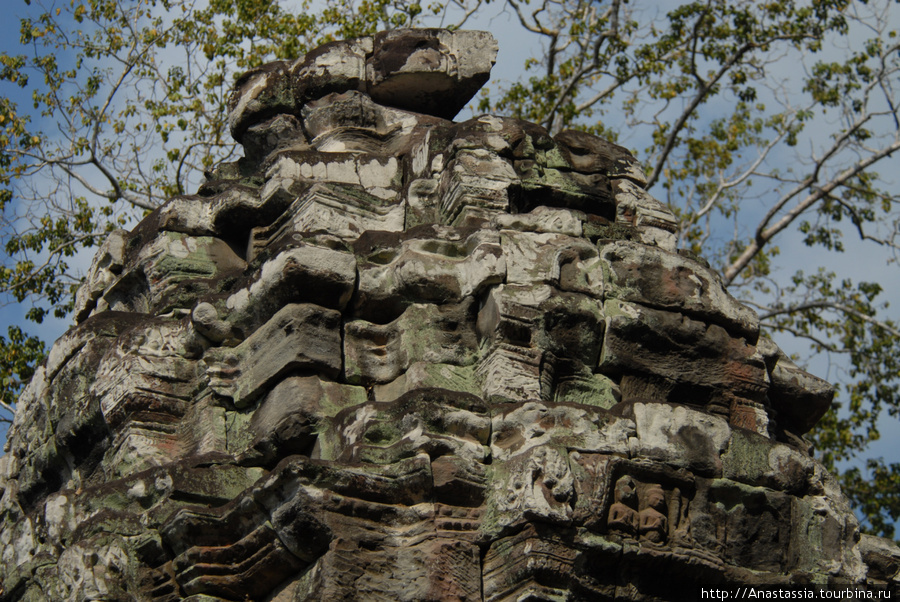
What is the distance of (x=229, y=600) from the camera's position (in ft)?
16.9

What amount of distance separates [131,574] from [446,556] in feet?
4.63

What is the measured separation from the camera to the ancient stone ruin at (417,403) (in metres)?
4.86

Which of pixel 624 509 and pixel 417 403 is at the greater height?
pixel 417 403

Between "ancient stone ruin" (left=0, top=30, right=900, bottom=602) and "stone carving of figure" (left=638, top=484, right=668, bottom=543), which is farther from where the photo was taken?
"stone carving of figure" (left=638, top=484, right=668, bottom=543)

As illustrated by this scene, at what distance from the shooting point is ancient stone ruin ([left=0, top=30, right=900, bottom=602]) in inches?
191

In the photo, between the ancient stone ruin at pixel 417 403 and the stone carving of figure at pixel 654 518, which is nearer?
the ancient stone ruin at pixel 417 403

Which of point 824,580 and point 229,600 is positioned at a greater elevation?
point 824,580

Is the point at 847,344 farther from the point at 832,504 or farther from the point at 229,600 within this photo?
the point at 229,600

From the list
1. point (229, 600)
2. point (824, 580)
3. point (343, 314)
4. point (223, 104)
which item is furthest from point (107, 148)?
point (824, 580)

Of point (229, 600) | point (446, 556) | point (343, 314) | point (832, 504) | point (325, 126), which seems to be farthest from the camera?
point (325, 126)

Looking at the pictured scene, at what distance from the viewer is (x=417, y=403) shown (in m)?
5.10

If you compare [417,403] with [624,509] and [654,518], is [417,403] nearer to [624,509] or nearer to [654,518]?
[624,509]

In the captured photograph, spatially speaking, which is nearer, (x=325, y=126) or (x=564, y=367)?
(x=564, y=367)

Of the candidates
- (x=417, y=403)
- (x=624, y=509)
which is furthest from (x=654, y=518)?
(x=417, y=403)
